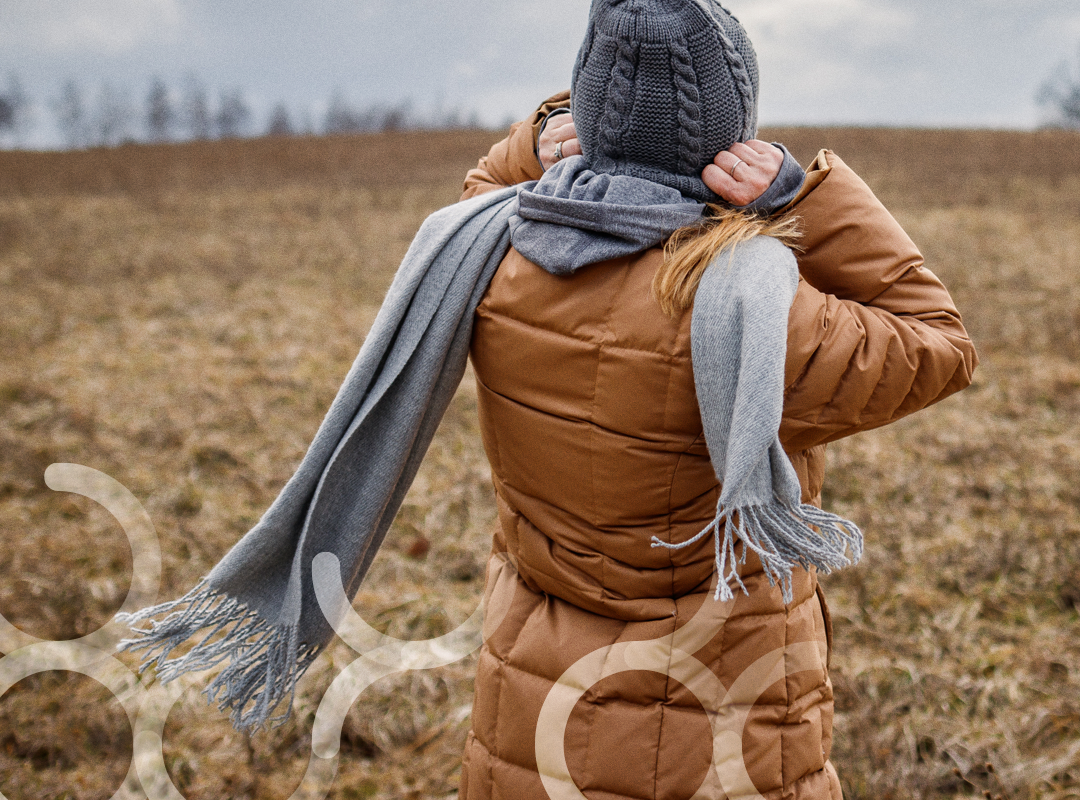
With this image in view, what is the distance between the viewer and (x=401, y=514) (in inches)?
157

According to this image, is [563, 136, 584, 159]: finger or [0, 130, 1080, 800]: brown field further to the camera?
[0, 130, 1080, 800]: brown field

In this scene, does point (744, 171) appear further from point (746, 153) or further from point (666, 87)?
point (666, 87)

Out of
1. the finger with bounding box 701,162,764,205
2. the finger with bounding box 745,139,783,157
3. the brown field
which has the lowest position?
the brown field

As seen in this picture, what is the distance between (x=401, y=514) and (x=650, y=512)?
297cm

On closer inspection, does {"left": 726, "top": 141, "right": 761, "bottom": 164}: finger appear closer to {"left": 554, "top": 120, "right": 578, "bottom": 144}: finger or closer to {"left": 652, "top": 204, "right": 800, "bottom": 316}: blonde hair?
{"left": 652, "top": 204, "right": 800, "bottom": 316}: blonde hair

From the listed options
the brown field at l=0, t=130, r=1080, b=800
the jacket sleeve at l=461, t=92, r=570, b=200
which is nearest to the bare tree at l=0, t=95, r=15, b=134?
the brown field at l=0, t=130, r=1080, b=800

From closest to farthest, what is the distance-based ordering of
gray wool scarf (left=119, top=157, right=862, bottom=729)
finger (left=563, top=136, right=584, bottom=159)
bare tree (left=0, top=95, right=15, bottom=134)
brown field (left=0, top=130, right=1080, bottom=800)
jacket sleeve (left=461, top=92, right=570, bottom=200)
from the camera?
gray wool scarf (left=119, top=157, right=862, bottom=729)
finger (left=563, top=136, right=584, bottom=159)
jacket sleeve (left=461, top=92, right=570, bottom=200)
brown field (left=0, top=130, right=1080, bottom=800)
bare tree (left=0, top=95, right=15, bottom=134)

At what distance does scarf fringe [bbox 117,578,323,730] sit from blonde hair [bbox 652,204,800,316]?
2.77 feet

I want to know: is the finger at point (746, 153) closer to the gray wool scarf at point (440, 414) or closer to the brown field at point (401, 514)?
the gray wool scarf at point (440, 414)

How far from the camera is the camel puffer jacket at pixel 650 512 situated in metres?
1.07

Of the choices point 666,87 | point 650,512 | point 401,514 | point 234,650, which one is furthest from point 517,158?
point 401,514

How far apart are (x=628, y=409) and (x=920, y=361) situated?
0.39m

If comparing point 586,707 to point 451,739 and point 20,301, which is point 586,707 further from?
point 20,301

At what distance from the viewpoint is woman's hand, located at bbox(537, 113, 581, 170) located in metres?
1.29
